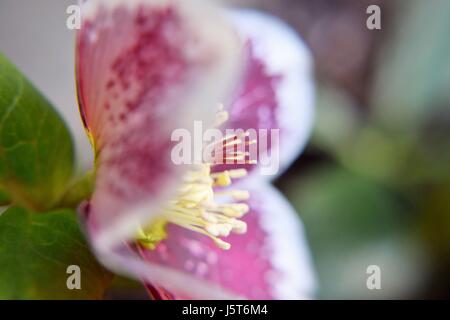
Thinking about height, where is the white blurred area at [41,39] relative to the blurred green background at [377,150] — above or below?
above

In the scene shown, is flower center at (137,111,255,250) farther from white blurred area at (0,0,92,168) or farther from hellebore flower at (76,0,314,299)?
white blurred area at (0,0,92,168)

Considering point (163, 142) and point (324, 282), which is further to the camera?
point (324, 282)

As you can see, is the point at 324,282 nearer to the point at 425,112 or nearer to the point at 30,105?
the point at 425,112

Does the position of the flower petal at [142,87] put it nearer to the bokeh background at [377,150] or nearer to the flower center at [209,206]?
the flower center at [209,206]

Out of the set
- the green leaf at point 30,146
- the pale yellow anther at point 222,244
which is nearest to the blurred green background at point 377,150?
the pale yellow anther at point 222,244

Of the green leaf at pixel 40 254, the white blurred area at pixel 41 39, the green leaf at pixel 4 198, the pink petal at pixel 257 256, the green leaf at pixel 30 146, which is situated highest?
the white blurred area at pixel 41 39
